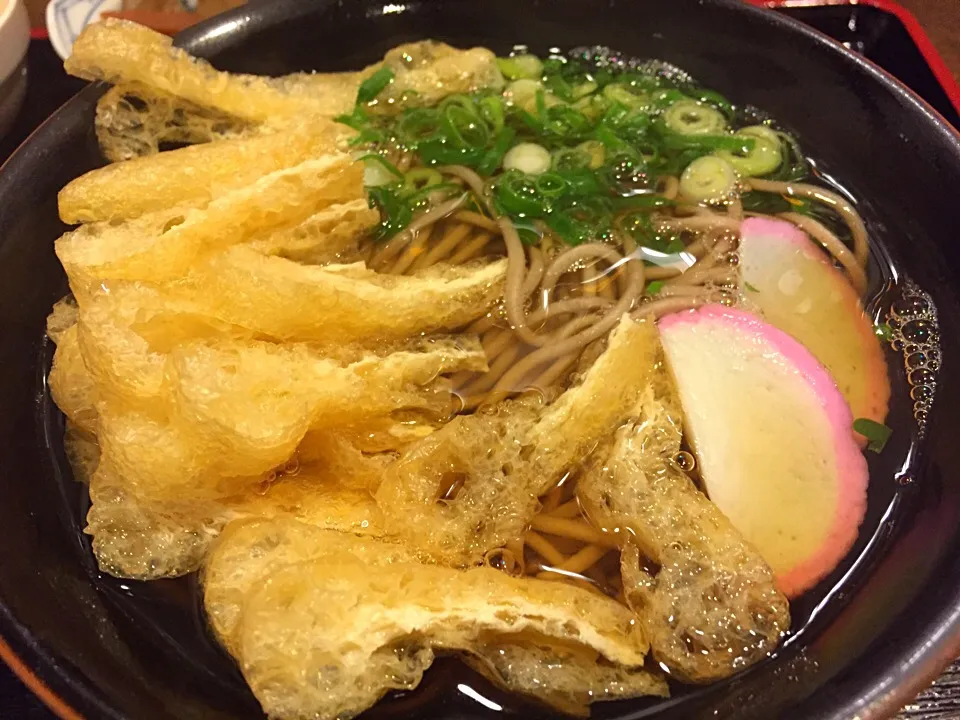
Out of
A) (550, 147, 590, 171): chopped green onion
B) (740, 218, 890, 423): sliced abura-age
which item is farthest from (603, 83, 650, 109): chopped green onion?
(740, 218, 890, 423): sliced abura-age

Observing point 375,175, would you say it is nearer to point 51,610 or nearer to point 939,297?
point 51,610

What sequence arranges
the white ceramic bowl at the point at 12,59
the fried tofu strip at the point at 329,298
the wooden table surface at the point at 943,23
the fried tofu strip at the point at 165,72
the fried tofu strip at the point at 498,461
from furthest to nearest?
1. the wooden table surface at the point at 943,23
2. the white ceramic bowl at the point at 12,59
3. the fried tofu strip at the point at 165,72
4. the fried tofu strip at the point at 329,298
5. the fried tofu strip at the point at 498,461

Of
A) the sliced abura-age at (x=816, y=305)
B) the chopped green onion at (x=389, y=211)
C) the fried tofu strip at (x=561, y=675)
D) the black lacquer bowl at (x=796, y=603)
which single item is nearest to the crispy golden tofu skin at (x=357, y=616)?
the fried tofu strip at (x=561, y=675)

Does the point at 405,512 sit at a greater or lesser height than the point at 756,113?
lesser

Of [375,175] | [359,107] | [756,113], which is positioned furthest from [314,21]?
[756,113]

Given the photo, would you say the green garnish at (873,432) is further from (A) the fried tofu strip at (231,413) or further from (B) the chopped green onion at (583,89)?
(B) the chopped green onion at (583,89)
